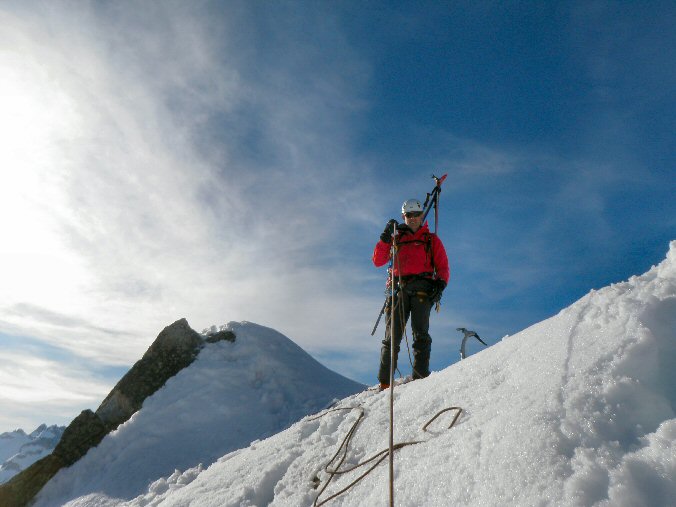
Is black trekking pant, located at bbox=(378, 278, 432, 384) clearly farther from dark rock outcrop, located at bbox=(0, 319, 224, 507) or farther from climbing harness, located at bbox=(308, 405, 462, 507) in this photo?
dark rock outcrop, located at bbox=(0, 319, 224, 507)

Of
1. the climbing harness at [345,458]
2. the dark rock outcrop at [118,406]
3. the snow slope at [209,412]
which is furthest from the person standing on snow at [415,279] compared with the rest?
the dark rock outcrop at [118,406]

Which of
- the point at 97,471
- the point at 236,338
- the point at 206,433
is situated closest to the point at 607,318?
the point at 206,433

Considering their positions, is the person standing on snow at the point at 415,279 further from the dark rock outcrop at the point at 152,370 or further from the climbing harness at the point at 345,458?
the dark rock outcrop at the point at 152,370

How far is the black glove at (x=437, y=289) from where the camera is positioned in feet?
21.8

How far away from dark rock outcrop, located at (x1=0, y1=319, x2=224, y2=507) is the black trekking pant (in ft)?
27.6

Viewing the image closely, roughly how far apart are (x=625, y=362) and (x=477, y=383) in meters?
1.28

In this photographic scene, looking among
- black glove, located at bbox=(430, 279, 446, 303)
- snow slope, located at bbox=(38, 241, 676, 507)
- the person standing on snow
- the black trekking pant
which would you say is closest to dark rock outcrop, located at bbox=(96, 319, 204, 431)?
the black trekking pant

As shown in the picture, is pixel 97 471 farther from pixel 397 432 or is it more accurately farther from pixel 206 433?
pixel 397 432

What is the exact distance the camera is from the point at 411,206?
6883 mm

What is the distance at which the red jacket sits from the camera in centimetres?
665

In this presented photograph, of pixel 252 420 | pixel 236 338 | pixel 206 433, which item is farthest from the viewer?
pixel 236 338

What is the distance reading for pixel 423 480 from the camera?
2732 mm

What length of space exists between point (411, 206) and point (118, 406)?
34.2ft

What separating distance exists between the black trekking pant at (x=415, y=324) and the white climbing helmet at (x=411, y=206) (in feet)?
3.70
